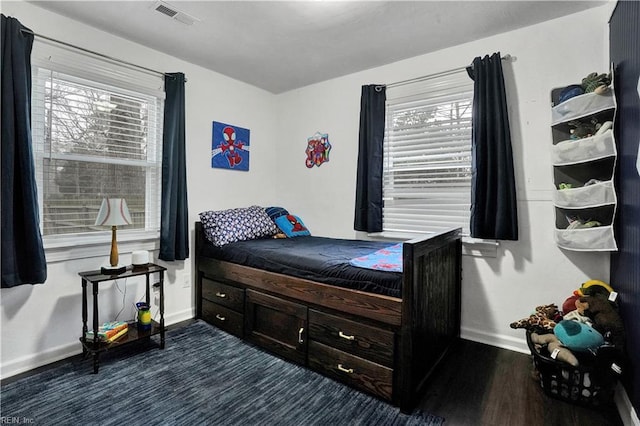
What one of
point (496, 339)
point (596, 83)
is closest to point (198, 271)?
point (496, 339)

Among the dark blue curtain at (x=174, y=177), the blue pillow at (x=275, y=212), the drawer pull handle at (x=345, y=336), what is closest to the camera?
the drawer pull handle at (x=345, y=336)

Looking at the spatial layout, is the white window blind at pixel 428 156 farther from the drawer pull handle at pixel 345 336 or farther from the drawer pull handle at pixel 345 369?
the drawer pull handle at pixel 345 369

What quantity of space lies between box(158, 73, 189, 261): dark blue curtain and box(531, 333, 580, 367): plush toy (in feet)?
8.75

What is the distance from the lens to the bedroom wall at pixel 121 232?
6.75ft

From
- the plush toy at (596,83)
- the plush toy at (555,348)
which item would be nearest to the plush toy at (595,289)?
the plush toy at (555,348)

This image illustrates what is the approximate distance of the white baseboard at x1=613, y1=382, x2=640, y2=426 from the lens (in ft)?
4.88

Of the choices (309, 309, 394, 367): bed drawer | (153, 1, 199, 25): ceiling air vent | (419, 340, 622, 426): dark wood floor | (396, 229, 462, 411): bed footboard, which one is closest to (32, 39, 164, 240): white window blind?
(153, 1, 199, 25): ceiling air vent

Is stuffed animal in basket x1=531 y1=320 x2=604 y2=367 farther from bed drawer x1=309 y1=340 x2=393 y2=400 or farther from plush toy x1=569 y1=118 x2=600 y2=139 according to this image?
plush toy x1=569 y1=118 x2=600 y2=139

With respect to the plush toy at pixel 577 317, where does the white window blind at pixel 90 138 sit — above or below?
above

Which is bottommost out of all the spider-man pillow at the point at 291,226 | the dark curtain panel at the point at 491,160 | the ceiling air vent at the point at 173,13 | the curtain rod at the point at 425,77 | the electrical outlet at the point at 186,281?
the electrical outlet at the point at 186,281

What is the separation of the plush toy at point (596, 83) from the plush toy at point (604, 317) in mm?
1213

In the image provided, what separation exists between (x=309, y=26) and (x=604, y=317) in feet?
8.53

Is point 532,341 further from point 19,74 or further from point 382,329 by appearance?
point 19,74

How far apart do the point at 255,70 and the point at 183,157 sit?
115 cm
